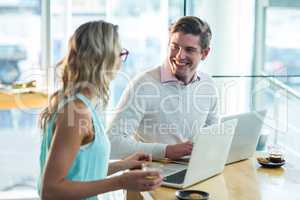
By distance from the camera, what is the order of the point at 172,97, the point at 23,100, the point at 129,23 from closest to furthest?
the point at 172,97 → the point at 23,100 → the point at 129,23

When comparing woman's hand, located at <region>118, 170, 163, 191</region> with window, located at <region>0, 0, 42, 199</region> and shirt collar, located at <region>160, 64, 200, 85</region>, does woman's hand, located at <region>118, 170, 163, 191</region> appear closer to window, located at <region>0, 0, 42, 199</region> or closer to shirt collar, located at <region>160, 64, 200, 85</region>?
shirt collar, located at <region>160, 64, 200, 85</region>

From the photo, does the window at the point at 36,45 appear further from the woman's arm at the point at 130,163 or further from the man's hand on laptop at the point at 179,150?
the woman's arm at the point at 130,163

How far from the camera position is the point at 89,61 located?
1.63m

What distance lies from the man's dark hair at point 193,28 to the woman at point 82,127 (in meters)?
0.74

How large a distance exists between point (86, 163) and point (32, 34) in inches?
91.8

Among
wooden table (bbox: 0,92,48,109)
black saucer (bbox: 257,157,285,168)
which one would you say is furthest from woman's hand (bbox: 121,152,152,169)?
wooden table (bbox: 0,92,48,109)

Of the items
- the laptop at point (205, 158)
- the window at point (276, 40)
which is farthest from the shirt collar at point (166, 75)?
the window at point (276, 40)

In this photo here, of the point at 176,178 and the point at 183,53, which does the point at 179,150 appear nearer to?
the point at 176,178

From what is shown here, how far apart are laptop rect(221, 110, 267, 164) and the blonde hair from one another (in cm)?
66

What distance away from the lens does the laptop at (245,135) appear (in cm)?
214

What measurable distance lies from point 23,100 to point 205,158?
201cm

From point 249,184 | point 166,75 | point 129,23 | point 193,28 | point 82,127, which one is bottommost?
point 249,184

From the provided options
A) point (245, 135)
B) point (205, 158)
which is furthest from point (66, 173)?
point (245, 135)

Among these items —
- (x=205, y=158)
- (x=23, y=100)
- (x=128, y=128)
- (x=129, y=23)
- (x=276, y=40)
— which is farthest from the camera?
(x=129, y=23)
